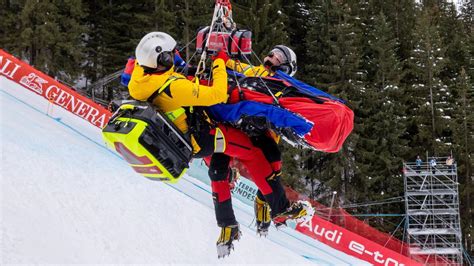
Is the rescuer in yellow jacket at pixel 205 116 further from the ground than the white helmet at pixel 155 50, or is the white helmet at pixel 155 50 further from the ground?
the white helmet at pixel 155 50

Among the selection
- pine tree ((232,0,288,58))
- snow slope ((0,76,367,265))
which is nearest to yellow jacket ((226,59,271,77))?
snow slope ((0,76,367,265))

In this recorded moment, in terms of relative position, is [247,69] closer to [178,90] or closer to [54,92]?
[178,90]

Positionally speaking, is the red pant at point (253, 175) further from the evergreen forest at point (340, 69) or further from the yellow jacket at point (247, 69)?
the evergreen forest at point (340, 69)

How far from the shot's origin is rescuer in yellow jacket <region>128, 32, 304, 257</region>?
10.7ft

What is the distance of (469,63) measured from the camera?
28109 mm

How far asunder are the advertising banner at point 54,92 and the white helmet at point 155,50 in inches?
460

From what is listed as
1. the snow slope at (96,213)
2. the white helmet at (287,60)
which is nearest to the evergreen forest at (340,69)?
the snow slope at (96,213)

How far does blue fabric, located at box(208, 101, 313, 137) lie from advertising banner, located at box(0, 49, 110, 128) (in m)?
11.7

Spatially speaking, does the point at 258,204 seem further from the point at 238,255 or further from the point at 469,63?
the point at 469,63

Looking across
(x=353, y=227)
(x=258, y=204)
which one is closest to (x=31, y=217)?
(x=258, y=204)

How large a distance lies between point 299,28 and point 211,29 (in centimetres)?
2521

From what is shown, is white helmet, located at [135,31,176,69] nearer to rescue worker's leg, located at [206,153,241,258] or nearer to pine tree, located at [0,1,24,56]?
rescue worker's leg, located at [206,153,241,258]

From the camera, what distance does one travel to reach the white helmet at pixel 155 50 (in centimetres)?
325

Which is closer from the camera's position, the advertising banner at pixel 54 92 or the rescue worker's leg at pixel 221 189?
the rescue worker's leg at pixel 221 189
